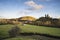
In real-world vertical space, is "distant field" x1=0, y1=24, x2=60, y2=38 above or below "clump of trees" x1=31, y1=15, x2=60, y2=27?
below

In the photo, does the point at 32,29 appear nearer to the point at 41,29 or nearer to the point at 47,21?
the point at 41,29

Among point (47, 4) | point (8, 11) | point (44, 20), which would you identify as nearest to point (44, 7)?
point (47, 4)

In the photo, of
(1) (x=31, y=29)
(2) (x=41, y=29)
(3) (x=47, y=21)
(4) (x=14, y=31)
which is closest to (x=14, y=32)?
(4) (x=14, y=31)

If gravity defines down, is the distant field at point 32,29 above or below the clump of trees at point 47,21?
below

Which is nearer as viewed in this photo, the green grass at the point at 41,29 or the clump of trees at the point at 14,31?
the green grass at the point at 41,29

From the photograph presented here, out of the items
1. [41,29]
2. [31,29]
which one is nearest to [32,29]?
[31,29]

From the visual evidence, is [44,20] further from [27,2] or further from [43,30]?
[27,2]

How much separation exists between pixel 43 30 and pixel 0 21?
0.98 m

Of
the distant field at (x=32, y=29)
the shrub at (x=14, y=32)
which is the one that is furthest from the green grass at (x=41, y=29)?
the shrub at (x=14, y=32)

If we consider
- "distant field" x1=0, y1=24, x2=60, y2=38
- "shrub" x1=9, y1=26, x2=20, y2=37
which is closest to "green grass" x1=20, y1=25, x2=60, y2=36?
"distant field" x1=0, y1=24, x2=60, y2=38

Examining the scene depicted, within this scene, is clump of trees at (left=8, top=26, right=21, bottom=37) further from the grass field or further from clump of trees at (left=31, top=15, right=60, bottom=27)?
clump of trees at (left=31, top=15, right=60, bottom=27)

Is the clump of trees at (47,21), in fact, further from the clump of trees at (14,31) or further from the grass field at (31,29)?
the clump of trees at (14,31)

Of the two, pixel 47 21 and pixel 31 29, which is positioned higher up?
pixel 47 21

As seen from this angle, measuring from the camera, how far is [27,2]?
9.79 ft
